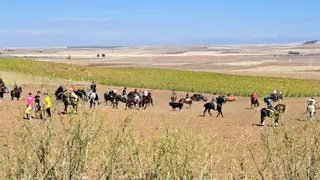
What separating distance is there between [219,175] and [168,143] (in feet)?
25.8

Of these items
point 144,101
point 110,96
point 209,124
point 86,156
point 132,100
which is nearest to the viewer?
point 86,156

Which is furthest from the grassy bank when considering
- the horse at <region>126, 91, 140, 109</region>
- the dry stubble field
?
the horse at <region>126, 91, 140, 109</region>

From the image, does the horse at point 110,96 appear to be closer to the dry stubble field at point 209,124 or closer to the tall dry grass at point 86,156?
the dry stubble field at point 209,124

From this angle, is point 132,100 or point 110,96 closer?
point 132,100

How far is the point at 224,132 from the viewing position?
28.0 m

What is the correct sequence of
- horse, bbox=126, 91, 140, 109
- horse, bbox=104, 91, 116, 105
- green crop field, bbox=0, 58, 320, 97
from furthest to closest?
green crop field, bbox=0, 58, 320, 97 → horse, bbox=104, 91, 116, 105 → horse, bbox=126, 91, 140, 109

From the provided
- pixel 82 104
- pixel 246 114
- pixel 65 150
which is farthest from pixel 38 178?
pixel 246 114

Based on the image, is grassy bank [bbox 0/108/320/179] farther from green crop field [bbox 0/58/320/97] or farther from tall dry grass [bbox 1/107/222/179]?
green crop field [bbox 0/58/320/97]

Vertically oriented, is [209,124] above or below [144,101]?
below

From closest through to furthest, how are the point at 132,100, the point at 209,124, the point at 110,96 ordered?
1. the point at 209,124
2. the point at 132,100
3. the point at 110,96

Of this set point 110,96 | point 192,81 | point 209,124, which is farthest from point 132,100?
point 192,81

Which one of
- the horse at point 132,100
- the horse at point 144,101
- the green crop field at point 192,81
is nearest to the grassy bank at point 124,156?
the horse at point 132,100

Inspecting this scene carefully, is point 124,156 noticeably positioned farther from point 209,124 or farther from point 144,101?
point 144,101

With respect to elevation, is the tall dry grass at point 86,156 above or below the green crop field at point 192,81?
above
